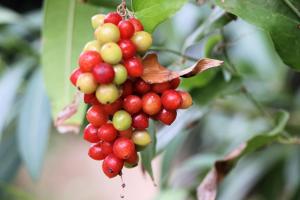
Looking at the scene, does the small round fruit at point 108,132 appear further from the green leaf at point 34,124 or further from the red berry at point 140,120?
the green leaf at point 34,124

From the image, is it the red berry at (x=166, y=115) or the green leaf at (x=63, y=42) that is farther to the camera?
the green leaf at (x=63, y=42)

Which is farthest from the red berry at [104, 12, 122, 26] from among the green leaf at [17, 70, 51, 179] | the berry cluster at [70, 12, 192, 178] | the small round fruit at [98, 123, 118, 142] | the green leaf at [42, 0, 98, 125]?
the green leaf at [17, 70, 51, 179]

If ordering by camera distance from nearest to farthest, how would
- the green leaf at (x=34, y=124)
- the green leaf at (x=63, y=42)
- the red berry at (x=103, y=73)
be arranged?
the red berry at (x=103, y=73), the green leaf at (x=63, y=42), the green leaf at (x=34, y=124)

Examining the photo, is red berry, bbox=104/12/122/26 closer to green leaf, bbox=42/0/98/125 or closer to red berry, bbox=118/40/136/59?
red berry, bbox=118/40/136/59

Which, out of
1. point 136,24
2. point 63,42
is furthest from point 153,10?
point 63,42

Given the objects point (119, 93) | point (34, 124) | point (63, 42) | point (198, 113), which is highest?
point (119, 93)

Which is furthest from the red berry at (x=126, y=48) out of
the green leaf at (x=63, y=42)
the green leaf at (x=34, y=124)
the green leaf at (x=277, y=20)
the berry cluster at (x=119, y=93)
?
the green leaf at (x=34, y=124)

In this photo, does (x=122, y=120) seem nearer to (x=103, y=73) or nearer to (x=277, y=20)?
(x=103, y=73)
